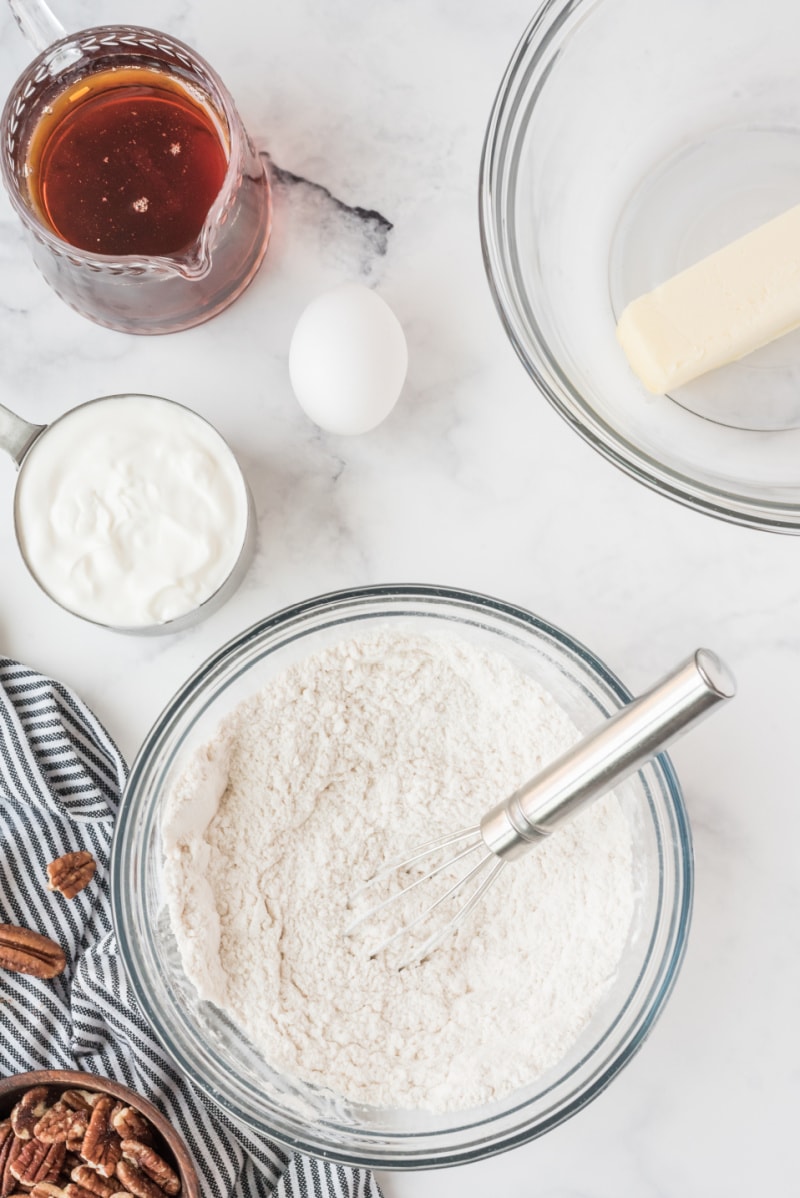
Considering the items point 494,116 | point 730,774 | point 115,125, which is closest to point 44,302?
point 115,125

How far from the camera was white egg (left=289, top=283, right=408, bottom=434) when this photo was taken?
3.39 ft

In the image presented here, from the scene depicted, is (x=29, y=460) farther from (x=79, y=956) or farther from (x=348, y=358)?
(x=79, y=956)

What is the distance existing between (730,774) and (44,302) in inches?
36.3

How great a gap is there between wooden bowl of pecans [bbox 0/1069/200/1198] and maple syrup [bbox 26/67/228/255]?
0.85 m

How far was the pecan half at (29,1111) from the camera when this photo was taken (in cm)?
110

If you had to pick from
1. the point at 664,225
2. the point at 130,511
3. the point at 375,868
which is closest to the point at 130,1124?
the point at 375,868

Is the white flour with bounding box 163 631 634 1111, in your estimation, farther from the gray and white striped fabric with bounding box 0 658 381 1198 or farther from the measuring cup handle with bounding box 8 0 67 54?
the measuring cup handle with bounding box 8 0 67 54

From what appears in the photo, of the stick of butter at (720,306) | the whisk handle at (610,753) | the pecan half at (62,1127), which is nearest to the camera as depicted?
the whisk handle at (610,753)

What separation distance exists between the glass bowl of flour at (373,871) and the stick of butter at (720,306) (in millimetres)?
285

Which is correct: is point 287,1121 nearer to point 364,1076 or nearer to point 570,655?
point 364,1076

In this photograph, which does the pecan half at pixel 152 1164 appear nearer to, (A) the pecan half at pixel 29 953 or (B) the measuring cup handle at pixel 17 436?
(A) the pecan half at pixel 29 953

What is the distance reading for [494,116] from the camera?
0.97 metres

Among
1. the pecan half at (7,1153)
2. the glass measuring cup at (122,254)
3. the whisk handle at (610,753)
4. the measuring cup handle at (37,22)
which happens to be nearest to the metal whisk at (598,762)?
the whisk handle at (610,753)

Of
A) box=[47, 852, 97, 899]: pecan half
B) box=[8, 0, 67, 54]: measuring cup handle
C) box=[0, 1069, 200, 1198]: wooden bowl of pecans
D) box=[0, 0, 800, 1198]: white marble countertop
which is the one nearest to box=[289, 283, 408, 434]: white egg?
box=[0, 0, 800, 1198]: white marble countertop
